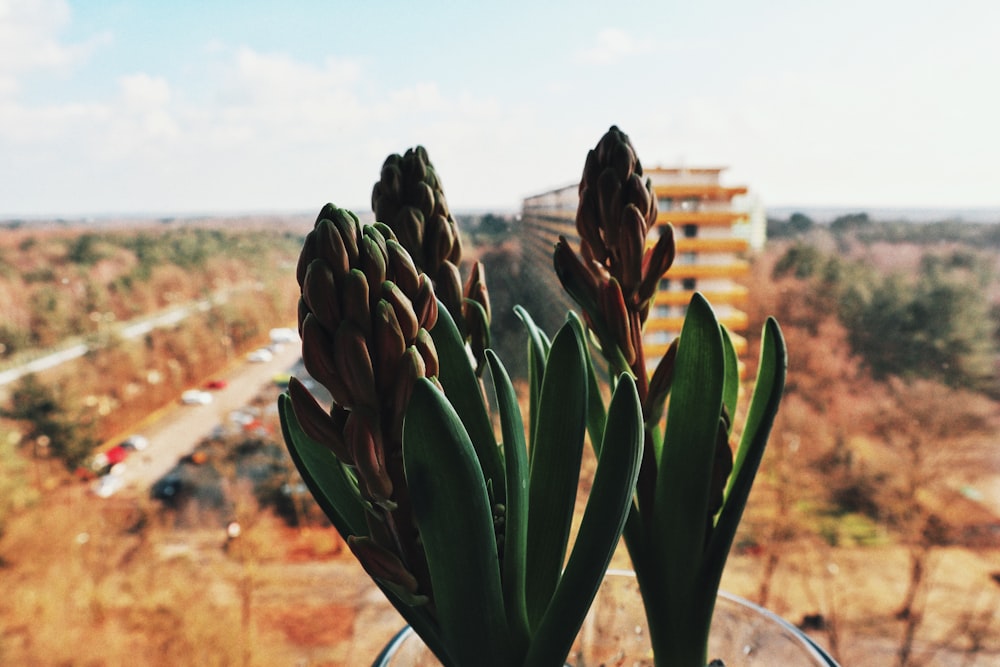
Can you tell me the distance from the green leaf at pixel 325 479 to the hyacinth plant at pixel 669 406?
0.14 meters

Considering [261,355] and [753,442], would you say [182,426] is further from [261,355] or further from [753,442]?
[753,442]

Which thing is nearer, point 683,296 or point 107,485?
point 683,296

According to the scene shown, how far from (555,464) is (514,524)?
1.2 inches

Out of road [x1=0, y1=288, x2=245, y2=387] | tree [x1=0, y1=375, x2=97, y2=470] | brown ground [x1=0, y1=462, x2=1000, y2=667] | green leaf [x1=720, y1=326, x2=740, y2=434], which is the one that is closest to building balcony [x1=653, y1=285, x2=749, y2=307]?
green leaf [x1=720, y1=326, x2=740, y2=434]

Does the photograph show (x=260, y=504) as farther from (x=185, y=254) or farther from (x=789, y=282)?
(x=789, y=282)

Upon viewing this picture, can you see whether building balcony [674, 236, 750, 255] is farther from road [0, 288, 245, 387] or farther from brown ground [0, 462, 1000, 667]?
road [0, 288, 245, 387]

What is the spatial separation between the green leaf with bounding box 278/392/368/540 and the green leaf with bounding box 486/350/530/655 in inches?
2.6

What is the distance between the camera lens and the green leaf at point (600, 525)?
24cm

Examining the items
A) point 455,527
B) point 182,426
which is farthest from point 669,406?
point 182,426

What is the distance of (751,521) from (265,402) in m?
1.56

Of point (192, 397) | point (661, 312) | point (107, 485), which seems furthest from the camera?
point (192, 397)

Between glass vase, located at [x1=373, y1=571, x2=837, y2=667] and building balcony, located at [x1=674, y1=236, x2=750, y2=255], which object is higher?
building balcony, located at [x1=674, y1=236, x2=750, y2=255]

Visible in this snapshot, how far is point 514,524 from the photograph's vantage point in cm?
27

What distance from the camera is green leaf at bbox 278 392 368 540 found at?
30 cm
